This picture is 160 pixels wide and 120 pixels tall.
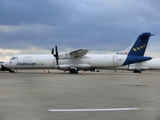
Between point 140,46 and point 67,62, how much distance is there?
1234 centimetres

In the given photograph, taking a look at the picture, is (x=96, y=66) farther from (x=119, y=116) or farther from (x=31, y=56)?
(x=119, y=116)

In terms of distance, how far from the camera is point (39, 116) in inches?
264

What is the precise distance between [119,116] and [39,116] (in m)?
2.15

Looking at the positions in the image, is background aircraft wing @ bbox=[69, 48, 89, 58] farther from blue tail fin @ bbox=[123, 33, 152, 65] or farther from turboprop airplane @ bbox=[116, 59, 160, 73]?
turboprop airplane @ bbox=[116, 59, 160, 73]

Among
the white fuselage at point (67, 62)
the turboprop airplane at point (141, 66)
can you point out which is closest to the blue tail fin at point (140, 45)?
the white fuselage at point (67, 62)

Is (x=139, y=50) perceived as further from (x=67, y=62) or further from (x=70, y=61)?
(x=67, y=62)

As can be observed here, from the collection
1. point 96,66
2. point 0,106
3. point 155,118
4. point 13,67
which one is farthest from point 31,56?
point 155,118

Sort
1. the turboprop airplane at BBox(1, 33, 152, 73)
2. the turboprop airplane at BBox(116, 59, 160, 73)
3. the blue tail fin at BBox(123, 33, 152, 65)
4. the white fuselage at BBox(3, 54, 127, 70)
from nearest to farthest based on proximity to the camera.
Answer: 1. the turboprop airplane at BBox(1, 33, 152, 73)
2. the white fuselage at BBox(3, 54, 127, 70)
3. the blue tail fin at BBox(123, 33, 152, 65)
4. the turboprop airplane at BBox(116, 59, 160, 73)

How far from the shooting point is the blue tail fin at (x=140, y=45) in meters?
40.8

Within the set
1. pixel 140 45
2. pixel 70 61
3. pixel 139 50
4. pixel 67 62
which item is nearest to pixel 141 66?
pixel 140 45

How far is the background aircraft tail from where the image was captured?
40.8 m

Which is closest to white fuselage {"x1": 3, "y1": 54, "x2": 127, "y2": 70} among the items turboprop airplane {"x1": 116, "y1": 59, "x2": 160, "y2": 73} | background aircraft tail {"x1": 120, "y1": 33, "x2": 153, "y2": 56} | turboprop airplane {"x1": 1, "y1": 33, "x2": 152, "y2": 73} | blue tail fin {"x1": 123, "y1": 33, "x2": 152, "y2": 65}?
turboprop airplane {"x1": 1, "y1": 33, "x2": 152, "y2": 73}

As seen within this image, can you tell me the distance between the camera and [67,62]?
128 feet

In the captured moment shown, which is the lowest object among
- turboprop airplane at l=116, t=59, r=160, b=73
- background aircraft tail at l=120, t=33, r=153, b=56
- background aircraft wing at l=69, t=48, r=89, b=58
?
turboprop airplane at l=116, t=59, r=160, b=73
